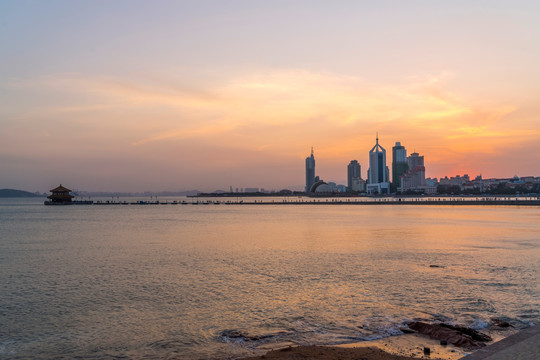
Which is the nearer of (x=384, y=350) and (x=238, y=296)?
(x=384, y=350)

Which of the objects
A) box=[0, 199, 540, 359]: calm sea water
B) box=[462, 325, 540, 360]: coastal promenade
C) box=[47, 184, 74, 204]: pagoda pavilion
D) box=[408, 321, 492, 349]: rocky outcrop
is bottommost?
box=[0, 199, 540, 359]: calm sea water

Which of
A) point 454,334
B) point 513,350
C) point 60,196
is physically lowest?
point 454,334

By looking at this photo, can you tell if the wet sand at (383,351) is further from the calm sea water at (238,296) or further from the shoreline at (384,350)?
the calm sea water at (238,296)

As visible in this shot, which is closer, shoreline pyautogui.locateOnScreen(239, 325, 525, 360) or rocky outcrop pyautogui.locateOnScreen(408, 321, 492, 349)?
shoreline pyautogui.locateOnScreen(239, 325, 525, 360)

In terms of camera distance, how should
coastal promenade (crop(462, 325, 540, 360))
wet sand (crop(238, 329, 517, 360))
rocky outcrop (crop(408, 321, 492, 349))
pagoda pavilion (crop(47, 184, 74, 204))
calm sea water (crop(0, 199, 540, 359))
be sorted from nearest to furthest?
coastal promenade (crop(462, 325, 540, 360)), wet sand (crop(238, 329, 517, 360)), rocky outcrop (crop(408, 321, 492, 349)), calm sea water (crop(0, 199, 540, 359)), pagoda pavilion (crop(47, 184, 74, 204))

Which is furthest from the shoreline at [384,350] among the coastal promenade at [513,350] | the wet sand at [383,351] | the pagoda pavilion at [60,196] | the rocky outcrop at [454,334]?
the pagoda pavilion at [60,196]

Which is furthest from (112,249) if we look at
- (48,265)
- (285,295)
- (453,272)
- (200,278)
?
(453,272)

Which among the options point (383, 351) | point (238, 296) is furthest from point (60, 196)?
point (383, 351)

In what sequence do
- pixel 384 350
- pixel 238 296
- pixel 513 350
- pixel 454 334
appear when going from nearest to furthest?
pixel 513 350 → pixel 384 350 → pixel 454 334 → pixel 238 296

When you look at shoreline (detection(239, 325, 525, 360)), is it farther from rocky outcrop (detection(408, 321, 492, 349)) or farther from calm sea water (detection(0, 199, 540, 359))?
calm sea water (detection(0, 199, 540, 359))

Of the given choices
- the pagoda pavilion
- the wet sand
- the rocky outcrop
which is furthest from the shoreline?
the pagoda pavilion

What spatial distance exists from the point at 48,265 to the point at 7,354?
54.5 ft

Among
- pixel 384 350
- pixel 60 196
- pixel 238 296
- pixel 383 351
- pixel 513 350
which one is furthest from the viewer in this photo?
pixel 60 196

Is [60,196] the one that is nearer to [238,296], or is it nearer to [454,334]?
[238,296]
